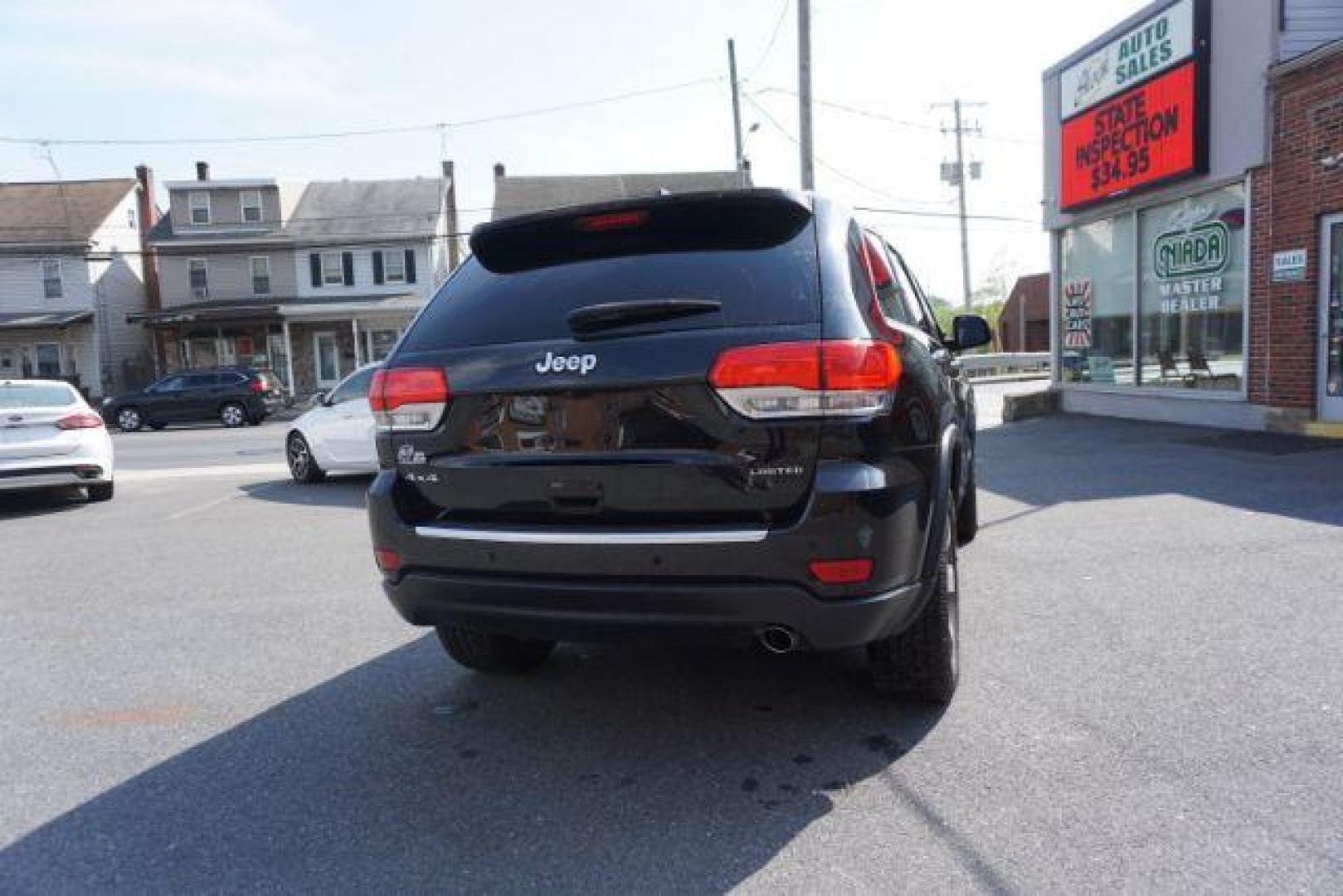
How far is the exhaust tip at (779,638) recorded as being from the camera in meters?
2.89

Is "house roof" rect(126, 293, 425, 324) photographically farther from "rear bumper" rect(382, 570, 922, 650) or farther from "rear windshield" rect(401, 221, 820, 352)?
"rear bumper" rect(382, 570, 922, 650)

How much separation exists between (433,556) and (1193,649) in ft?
10.6

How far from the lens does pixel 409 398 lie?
131 inches

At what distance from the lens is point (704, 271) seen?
3109mm

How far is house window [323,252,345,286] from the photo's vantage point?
3656 centimetres

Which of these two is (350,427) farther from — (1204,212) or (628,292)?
(1204,212)

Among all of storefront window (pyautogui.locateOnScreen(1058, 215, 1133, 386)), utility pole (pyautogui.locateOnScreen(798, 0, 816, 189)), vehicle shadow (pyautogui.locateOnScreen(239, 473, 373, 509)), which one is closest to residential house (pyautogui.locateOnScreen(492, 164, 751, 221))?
utility pole (pyautogui.locateOnScreen(798, 0, 816, 189))

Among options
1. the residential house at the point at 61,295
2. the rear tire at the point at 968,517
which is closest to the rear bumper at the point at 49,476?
the rear tire at the point at 968,517

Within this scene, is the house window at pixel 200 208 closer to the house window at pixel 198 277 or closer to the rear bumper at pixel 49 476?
the house window at pixel 198 277

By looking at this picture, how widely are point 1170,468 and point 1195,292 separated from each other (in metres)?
4.38

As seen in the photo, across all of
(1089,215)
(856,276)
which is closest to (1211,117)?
(1089,215)

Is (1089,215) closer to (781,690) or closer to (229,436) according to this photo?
(781,690)

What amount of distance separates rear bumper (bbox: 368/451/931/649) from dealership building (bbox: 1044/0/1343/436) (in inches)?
374

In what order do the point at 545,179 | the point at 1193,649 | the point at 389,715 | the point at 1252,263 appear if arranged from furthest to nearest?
the point at 545,179
the point at 1252,263
the point at 1193,649
the point at 389,715
